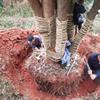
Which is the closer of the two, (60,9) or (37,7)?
(60,9)

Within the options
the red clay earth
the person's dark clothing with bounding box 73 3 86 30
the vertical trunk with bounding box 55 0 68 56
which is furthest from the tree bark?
the red clay earth

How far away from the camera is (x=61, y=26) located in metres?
4.24

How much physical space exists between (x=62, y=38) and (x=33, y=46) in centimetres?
80

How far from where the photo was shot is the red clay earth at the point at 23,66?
4633 millimetres

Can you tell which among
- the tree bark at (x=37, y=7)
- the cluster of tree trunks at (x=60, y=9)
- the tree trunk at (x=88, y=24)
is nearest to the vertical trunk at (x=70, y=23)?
the cluster of tree trunks at (x=60, y=9)

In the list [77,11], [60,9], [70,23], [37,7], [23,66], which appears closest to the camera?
[60,9]

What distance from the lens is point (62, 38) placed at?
4.36 metres

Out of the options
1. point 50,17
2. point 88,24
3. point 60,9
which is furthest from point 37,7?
point 88,24

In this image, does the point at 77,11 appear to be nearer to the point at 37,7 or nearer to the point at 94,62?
the point at 37,7

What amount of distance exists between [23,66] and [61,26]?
1.05 m

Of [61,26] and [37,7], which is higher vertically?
[37,7]

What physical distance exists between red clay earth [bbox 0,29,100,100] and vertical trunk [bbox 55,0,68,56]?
0.44 m

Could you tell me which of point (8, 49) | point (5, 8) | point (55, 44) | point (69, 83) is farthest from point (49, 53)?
point (5, 8)

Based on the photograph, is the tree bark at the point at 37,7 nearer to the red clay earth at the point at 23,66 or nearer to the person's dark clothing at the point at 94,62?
the red clay earth at the point at 23,66
